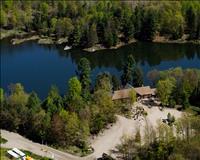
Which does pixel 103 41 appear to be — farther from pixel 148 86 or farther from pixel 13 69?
pixel 148 86

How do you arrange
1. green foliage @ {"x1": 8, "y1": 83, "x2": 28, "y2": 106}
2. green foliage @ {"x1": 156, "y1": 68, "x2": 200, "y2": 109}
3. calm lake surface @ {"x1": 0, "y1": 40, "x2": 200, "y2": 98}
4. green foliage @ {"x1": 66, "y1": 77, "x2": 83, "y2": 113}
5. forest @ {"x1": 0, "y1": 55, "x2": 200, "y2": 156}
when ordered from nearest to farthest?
forest @ {"x1": 0, "y1": 55, "x2": 200, "y2": 156}
green foliage @ {"x1": 66, "y1": 77, "x2": 83, "y2": 113}
green foliage @ {"x1": 8, "y1": 83, "x2": 28, "y2": 106}
green foliage @ {"x1": 156, "y1": 68, "x2": 200, "y2": 109}
calm lake surface @ {"x1": 0, "y1": 40, "x2": 200, "y2": 98}

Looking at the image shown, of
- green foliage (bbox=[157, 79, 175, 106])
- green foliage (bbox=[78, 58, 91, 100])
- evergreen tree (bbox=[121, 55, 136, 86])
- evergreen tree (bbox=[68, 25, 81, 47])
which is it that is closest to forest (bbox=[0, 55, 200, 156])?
green foliage (bbox=[157, 79, 175, 106])

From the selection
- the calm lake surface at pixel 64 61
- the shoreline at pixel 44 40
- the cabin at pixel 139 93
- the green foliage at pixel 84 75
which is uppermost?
the green foliage at pixel 84 75

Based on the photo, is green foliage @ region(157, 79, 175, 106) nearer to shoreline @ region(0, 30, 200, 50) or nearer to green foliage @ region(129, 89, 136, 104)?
green foliage @ region(129, 89, 136, 104)

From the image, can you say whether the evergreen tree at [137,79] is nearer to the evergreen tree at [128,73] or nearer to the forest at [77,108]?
the evergreen tree at [128,73]

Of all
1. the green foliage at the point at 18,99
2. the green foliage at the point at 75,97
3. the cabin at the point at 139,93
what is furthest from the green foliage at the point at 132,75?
the green foliage at the point at 18,99

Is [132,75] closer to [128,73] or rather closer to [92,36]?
[128,73]

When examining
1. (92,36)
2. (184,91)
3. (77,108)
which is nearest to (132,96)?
(184,91)
